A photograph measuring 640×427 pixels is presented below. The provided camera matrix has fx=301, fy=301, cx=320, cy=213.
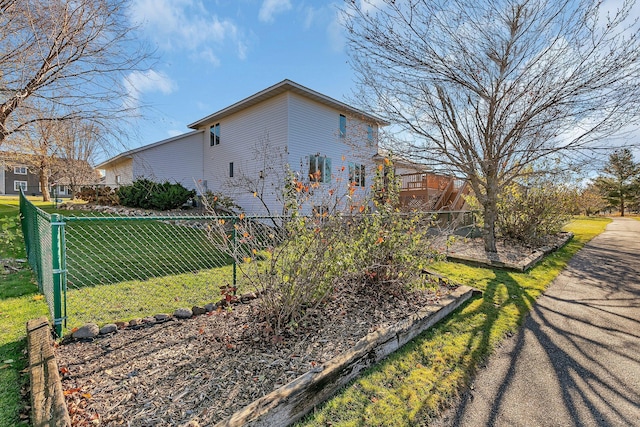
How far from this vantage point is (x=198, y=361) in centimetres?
257

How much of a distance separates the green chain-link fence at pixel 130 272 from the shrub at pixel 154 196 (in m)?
5.00

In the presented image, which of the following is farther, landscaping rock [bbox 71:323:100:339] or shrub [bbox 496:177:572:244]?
shrub [bbox 496:177:572:244]

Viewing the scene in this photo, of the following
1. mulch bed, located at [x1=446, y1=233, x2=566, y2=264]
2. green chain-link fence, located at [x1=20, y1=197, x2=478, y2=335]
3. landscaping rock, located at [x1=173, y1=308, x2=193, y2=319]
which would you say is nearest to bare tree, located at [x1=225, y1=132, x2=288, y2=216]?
green chain-link fence, located at [x1=20, y1=197, x2=478, y2=335]

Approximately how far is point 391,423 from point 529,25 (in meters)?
8.51

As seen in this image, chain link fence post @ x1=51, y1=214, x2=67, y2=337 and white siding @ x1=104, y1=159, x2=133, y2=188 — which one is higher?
white siding @ x1=104, y1=159, x2=133, y2=188

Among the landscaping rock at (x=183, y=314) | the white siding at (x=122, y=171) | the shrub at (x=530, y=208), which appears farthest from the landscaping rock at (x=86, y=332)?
the white siding at (x=122, y=171)

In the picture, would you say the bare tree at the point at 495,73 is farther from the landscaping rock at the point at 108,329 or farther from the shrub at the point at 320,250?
the landscaping rock at the point at 108,329

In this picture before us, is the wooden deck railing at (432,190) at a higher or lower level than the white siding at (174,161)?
lower

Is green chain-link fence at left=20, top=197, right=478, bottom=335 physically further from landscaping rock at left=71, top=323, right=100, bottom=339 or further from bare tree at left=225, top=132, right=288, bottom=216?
bare tree at left=225, top=132, right=288, bottom=216

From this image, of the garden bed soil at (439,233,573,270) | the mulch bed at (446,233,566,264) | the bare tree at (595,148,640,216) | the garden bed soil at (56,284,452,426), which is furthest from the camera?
the bare tree at (595,148,640,216)

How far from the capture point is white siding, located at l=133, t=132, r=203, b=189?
17.2m

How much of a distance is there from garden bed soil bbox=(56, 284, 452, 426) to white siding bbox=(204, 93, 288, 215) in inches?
358

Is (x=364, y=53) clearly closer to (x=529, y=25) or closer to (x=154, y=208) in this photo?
(x=529, y=25)

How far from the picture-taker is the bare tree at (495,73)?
6137 millimetres
